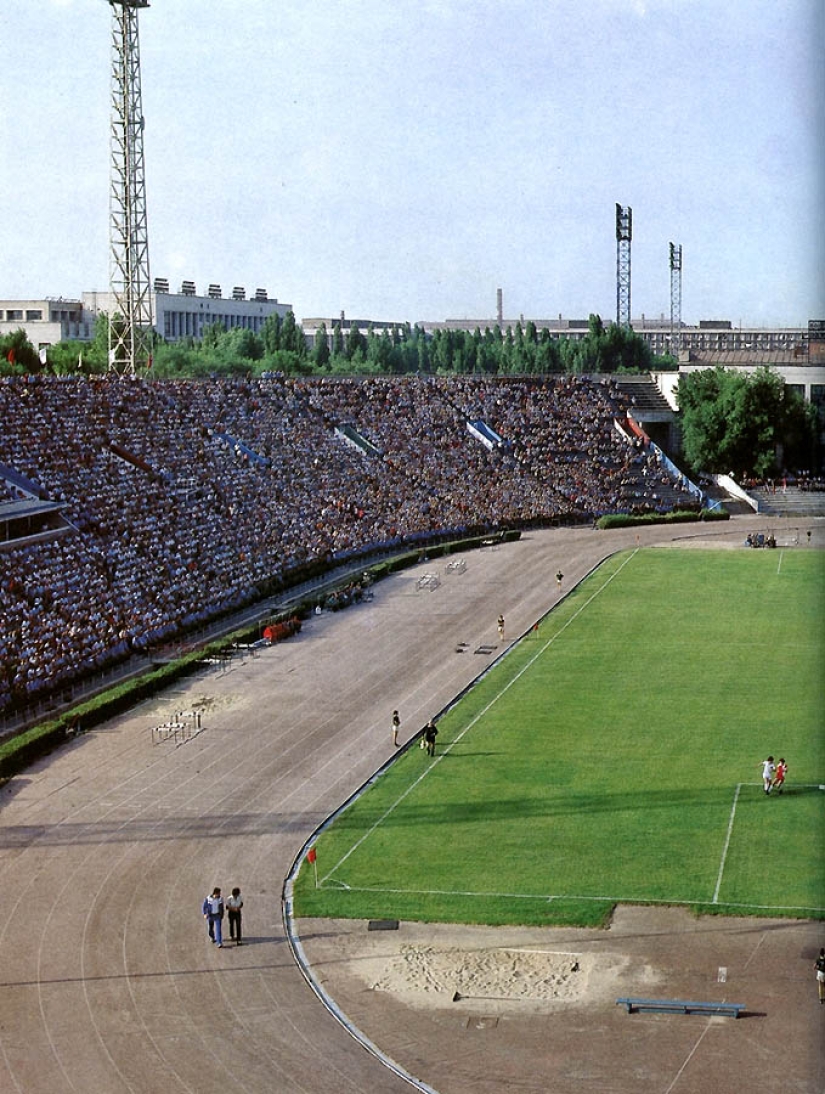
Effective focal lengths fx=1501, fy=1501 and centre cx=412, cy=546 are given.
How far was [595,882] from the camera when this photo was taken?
94.6 ft

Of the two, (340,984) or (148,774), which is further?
(148,774)

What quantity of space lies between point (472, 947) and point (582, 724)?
15485 mm

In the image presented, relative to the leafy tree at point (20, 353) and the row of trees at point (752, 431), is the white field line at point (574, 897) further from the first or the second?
the leafy tree at point (20, 353)

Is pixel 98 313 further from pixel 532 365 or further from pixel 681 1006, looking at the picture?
pixel 681 1006

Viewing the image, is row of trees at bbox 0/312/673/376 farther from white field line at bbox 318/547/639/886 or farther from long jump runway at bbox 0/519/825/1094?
long jump runway at bbox 0/519/825/1094

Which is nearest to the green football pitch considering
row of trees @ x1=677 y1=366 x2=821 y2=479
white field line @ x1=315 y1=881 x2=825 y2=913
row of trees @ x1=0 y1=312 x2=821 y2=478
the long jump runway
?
white field line @ x1=315 y1=881 x2=825 y2=913

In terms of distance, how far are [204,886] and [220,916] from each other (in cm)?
281

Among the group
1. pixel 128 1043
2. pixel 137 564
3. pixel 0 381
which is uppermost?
pixel 0 381

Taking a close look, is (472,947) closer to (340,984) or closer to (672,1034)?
(340,984)

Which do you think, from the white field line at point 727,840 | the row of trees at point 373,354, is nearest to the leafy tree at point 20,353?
the row of trees at point 373,354

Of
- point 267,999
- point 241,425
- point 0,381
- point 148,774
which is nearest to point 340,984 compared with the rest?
point 267,999

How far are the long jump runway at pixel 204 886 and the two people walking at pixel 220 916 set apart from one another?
0.27 meters

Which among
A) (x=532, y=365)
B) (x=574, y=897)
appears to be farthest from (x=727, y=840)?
(x=532, y=365)

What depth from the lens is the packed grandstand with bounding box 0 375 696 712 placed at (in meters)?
50.4
